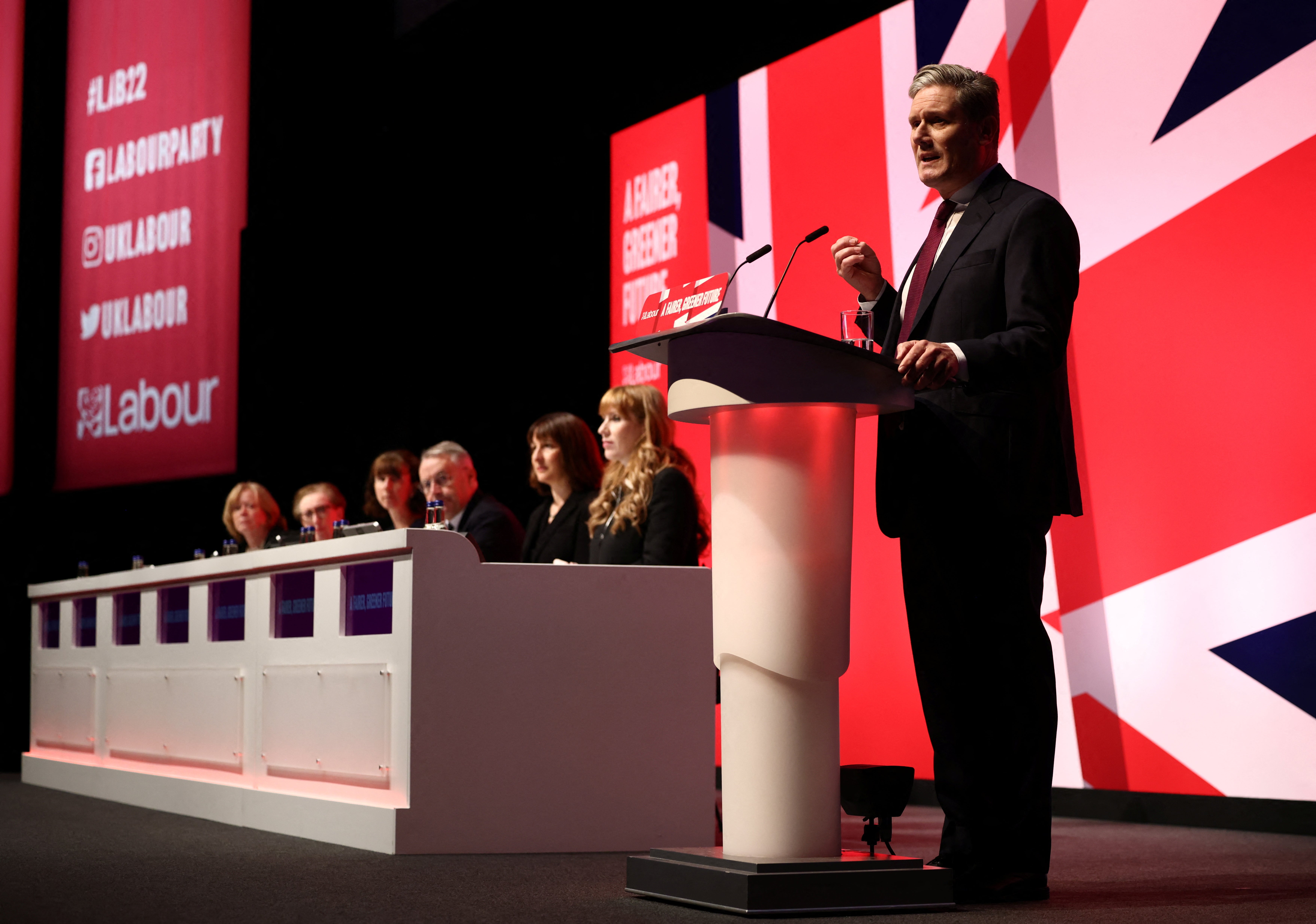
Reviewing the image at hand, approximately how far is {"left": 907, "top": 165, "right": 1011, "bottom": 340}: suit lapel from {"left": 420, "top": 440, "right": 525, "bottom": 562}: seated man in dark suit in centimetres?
226

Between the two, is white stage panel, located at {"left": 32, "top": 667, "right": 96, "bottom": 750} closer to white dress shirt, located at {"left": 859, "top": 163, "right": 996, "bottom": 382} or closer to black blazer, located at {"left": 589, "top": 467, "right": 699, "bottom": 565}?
black blazer, located at {"left": 589, "top": 467, "right": 699, "bottom": 565}

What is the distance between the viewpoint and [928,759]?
17.0ft

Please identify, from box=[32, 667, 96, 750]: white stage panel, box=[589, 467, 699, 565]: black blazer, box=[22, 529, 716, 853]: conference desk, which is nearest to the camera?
box=[22, 529, 716, 853]: conference desk

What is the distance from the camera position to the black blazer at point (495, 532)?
4543 millimetres

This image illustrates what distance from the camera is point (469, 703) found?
11.7 ft

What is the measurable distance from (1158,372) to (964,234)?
225 cm

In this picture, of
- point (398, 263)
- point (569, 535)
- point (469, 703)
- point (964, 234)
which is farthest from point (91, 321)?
point (964, 234)

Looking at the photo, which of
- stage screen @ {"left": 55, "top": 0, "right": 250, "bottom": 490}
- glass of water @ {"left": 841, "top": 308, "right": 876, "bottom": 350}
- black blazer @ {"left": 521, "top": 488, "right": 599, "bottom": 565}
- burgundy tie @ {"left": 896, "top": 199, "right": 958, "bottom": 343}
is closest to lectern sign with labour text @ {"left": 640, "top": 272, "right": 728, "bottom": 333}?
glass of water @ {"left": 841, "top": 308, "right": 876, "bottom": 350}

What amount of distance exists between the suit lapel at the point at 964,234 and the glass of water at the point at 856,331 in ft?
0.30

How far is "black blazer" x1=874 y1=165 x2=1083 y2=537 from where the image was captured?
238 centimetres

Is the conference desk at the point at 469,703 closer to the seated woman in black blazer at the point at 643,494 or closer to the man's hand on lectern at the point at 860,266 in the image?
the seated woman in black blazer at the point at 643,494

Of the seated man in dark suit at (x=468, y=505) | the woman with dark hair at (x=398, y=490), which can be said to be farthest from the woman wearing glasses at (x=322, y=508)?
the seated man in dark suit at (x=468, y=505)

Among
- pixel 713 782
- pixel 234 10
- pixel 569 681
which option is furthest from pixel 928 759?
pixel 234 10

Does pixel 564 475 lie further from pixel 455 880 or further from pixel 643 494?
pixel 455 880
